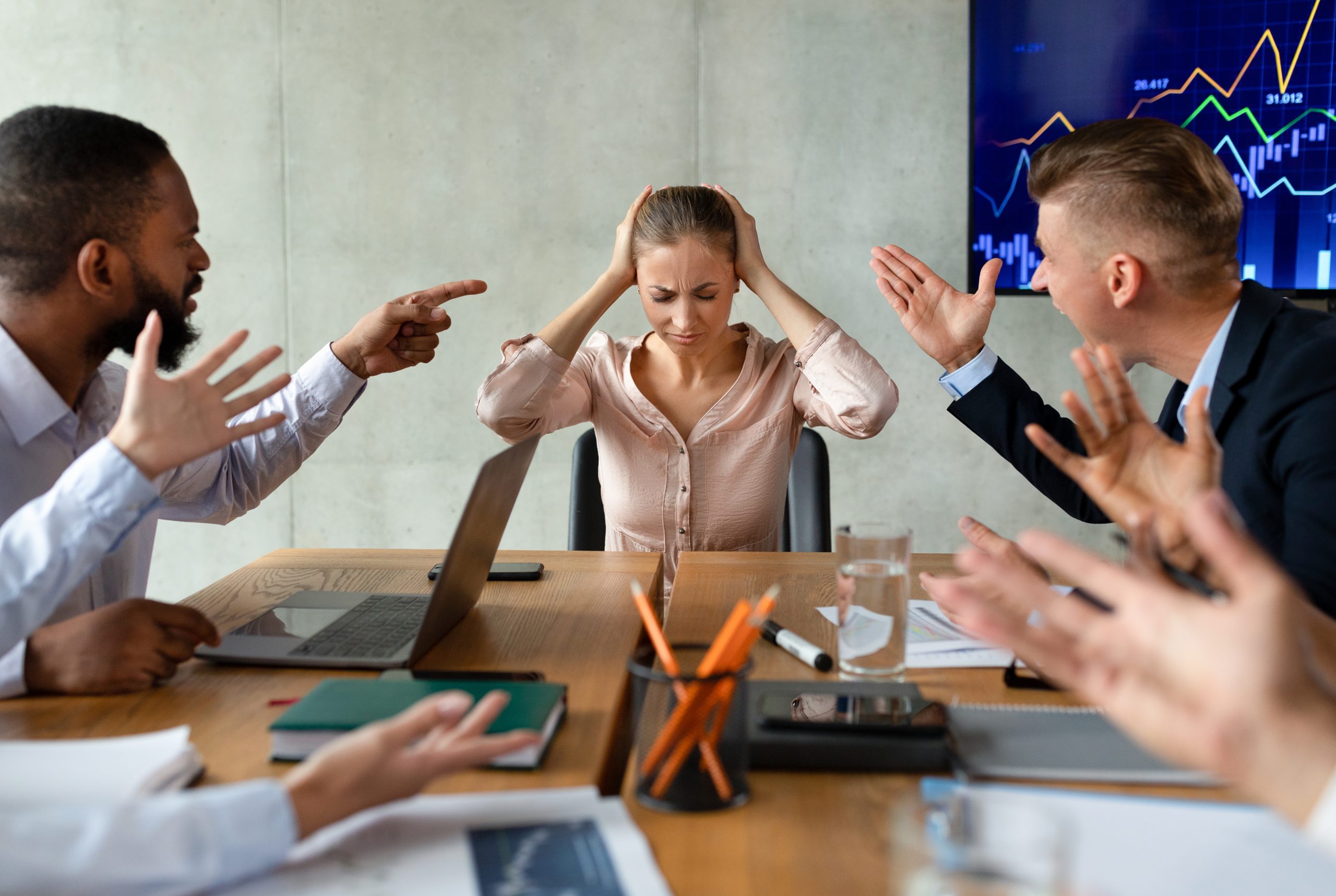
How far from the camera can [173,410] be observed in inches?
42.2

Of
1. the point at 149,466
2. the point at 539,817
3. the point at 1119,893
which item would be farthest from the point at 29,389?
the point at 1119,893

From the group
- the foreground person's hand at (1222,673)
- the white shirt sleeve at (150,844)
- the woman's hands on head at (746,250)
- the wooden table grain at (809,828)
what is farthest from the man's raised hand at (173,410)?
the woman's hands on head at (746,250)

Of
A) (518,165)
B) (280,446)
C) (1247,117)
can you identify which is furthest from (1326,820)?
(518,165)

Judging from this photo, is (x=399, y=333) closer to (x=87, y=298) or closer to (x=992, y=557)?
(x=87, y=298)

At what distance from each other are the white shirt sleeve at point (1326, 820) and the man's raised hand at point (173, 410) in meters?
0.97

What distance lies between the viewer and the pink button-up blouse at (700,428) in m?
2.06

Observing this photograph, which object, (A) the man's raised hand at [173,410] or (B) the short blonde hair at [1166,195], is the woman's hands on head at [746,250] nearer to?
(B) the short blonde hair at [1166,195]

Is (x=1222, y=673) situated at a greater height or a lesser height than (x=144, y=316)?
lesser

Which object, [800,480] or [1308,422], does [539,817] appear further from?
[800,480]

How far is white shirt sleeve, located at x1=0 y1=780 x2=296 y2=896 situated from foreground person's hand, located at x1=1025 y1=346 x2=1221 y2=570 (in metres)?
0.75

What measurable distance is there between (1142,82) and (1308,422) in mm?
1919

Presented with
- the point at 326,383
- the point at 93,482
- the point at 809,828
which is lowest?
the point at 809,828

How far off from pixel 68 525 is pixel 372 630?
1.22 ft

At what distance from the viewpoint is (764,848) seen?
0.75m
